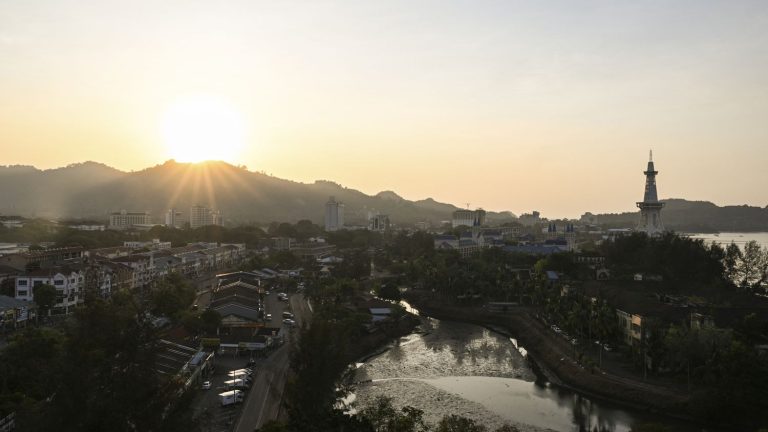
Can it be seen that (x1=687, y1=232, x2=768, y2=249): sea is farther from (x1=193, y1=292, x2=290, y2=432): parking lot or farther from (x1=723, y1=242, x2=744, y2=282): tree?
(x1=193, y1=292, x2=290, y2=432): parking lot

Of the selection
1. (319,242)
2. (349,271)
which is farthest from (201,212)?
(349,271)

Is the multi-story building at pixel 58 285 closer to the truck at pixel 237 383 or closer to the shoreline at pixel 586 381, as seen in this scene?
the truck at pixel 237 383

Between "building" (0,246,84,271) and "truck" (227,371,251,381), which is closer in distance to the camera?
"truck" (227,371,251,381)

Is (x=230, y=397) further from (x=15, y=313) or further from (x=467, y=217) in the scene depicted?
(x=467, y=217)

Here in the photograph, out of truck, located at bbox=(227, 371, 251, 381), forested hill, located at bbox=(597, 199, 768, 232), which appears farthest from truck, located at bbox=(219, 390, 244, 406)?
forested hill, located at bbox=(597, 199, 768, 232)

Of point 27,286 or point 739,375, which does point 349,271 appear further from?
point 739,375

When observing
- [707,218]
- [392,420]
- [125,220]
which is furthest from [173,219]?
[707,218]
